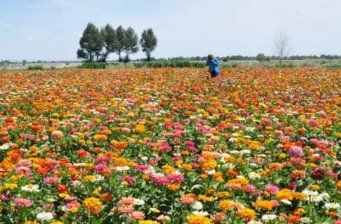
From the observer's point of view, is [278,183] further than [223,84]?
No

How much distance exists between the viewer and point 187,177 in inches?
222

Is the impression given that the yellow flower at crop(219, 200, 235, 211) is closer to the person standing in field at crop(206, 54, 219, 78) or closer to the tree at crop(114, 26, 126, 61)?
the person standing in field at crop(206, 54, 219, 78)

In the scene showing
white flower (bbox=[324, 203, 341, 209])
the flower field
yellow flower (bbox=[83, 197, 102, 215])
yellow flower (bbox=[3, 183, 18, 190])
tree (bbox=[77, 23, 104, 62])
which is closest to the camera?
yellow flower (bbox=[83, 197, 102, 215])

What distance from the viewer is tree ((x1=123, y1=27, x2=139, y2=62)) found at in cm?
11069

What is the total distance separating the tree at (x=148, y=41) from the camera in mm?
112688

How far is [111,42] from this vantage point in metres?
107

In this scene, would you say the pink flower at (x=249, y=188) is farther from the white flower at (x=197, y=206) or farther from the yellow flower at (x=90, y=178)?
the yellow flower at (x=90, y=178)

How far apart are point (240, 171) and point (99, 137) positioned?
2.10 m

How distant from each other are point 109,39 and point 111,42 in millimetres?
754

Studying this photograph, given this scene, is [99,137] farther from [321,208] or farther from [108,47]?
[108,47]

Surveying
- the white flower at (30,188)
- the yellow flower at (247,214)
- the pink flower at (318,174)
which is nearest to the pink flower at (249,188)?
the yellow flower at (247,214)

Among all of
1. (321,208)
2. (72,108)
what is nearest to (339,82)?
(72,108)

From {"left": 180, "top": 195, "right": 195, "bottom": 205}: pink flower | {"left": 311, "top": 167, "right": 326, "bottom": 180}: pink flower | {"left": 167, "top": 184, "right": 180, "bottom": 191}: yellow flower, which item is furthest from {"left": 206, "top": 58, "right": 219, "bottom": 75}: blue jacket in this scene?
{"left": 180, "top": 195, "right": 195, "bottom": 205}: pink flower

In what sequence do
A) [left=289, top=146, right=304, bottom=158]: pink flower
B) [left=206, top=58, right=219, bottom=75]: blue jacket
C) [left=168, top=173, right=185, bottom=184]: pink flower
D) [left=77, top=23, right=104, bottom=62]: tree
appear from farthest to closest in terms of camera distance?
[left=77, top=23, right=104, bottom=62]: tree → [left=206, top=58, right=219, bottom=75]: blue jacket → [left=289, top=146, right=304, bottom=158]: pink flower → [left=168, top=173, right=185, bottom=184]: pink flower
